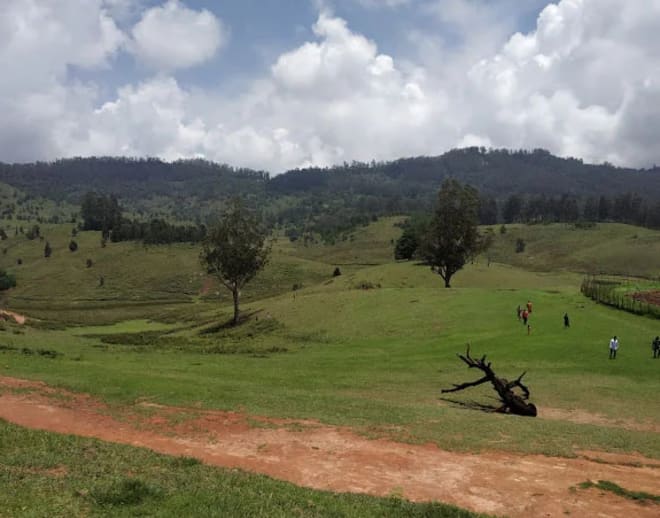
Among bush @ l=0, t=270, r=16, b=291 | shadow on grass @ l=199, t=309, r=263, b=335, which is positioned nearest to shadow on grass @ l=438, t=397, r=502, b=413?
shadow on grass @ l=199, t=309, r=263, b=335

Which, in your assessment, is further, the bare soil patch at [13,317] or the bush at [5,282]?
the bush at [5,282]

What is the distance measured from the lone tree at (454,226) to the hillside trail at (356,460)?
61.5 m

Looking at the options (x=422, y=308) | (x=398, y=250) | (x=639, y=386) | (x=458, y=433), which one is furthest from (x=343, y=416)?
(x=398, y=250)

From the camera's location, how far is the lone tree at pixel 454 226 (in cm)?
8144

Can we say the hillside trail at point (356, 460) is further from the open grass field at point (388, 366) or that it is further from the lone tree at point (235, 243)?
the lone tree at point (235, 243)

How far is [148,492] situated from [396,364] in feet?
111

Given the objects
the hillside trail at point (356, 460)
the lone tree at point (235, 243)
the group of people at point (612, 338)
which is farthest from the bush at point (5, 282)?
the hillside trail at point (356, 460)

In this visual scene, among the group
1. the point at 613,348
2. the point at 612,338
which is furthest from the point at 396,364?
the point at 612,338

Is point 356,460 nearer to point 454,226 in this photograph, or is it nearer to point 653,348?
point 653,348

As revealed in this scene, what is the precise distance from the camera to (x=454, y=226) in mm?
81562

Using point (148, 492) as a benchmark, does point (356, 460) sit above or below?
below

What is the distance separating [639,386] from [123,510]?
3522cm

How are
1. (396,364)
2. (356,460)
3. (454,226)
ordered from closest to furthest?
1. (356,460)
2. (396,364)
3. (454,226)

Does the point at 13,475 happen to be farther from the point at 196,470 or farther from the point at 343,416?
the point at 343,416
